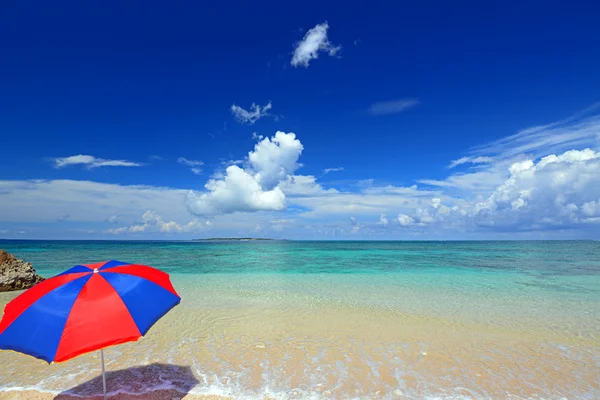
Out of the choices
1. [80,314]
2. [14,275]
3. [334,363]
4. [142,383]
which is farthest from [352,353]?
[14,275]

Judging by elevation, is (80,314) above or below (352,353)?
above

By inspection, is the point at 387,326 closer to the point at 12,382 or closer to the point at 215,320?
the point at 215,320

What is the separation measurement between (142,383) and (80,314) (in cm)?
358

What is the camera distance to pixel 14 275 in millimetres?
16922

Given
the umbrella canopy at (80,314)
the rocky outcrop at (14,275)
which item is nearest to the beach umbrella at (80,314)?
the umbrella canopy at (80,314)

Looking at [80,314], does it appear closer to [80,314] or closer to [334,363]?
[80,314]

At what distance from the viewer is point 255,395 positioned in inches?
244

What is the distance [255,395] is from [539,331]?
9302 millimetres

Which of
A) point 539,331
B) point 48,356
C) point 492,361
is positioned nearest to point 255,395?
point 48,356

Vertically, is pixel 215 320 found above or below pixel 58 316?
below

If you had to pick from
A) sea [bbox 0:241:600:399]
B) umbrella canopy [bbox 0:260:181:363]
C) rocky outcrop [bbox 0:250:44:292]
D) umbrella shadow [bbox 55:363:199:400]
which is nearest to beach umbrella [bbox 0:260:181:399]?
umbrella canopy [bbox 0:260:181:363]

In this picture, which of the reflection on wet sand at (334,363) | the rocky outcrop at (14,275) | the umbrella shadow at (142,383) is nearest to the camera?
the umbrella shadow at (142,383)

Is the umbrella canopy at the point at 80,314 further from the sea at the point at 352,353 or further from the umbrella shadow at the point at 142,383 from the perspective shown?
the sea at the point at 352,353

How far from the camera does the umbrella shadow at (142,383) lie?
6.16m
